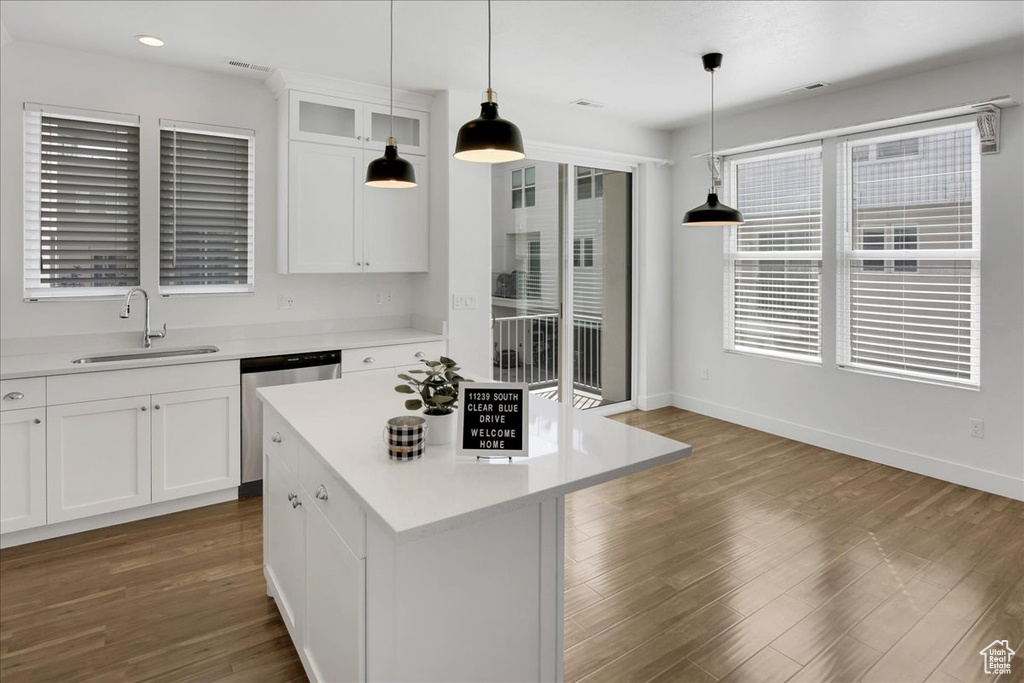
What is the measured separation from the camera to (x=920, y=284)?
4.03 meters

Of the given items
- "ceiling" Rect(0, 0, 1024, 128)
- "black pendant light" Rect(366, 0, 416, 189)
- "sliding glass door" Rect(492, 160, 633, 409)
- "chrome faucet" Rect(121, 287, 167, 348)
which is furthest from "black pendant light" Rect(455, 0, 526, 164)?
"sliding glass door" Rect(492, 160, 633, 409)

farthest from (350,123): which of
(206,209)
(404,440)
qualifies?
(404,440)

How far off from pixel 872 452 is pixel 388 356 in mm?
3509

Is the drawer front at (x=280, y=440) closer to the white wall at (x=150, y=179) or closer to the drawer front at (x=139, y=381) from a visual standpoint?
the drawer front at (x=139, y=381)

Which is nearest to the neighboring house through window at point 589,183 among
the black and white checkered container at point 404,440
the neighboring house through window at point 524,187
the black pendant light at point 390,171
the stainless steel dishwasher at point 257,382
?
the neighboring house through window at point 524,187

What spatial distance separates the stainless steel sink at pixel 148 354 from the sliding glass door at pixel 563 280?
205 cm

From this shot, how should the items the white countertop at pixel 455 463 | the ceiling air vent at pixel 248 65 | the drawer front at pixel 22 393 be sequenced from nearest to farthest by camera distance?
1. the white countertop at pixel 455 463
2. the drawer front at pixel 22 393
3. the ceiling air vent at pixel 248 65

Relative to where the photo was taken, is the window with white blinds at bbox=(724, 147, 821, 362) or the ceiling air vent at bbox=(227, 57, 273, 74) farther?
the window with white blinds at bbox=(724, 147, 821, 362)

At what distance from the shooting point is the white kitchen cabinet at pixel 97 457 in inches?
118

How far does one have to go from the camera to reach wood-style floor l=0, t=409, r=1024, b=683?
2117mm

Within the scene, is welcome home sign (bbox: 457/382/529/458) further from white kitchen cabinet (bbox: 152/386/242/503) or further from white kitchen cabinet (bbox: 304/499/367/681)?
white kitchen cabinet (bbox: 152/386/242/503)

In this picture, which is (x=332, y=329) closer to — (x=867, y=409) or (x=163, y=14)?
(x=163, y=14)

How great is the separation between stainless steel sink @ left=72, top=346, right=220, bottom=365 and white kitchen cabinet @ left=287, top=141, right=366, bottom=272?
0.75 m

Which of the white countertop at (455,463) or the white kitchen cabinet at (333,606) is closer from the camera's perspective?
the white countertop at (455,463)
